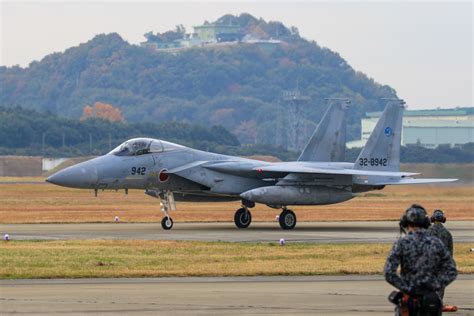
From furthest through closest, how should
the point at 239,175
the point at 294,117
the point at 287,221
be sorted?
the point at 294,117 < the point at 239,175 < the point at 287,221

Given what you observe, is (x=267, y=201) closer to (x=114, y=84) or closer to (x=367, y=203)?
(x=367, y=203)

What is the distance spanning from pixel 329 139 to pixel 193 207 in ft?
46.3

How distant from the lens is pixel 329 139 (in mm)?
38250

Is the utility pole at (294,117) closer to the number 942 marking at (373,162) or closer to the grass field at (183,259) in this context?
the number 942 marking at (373,162)

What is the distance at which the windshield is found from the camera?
34.0 meters

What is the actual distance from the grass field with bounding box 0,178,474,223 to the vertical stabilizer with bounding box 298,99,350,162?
4.23 m

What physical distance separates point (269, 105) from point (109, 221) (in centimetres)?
14137

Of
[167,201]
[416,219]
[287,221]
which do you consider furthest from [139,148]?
[416,219]

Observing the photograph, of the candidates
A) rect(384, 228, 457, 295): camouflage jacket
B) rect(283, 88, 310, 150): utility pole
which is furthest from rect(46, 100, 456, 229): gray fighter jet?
rect(283, 88, 310, 150): utility pole

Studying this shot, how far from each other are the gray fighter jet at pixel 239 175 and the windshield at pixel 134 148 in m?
0.03

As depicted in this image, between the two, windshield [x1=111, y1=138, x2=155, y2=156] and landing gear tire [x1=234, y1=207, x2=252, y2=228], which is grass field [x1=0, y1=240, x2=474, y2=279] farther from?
landing gear tire [x1=234, y1=207, x2=252, y2=228]

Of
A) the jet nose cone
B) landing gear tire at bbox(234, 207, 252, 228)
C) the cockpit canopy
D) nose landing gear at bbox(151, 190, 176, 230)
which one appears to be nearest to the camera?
the jet nose cone

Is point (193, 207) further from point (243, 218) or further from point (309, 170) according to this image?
point (309, 170)

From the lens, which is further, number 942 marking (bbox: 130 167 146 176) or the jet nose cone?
number 942 marking (bbox: 130 167 146 176)
